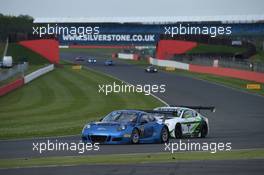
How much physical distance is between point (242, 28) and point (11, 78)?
127 ft

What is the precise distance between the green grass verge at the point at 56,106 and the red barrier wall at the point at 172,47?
150 ft

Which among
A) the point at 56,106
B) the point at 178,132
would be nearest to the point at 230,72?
the point at 56,106

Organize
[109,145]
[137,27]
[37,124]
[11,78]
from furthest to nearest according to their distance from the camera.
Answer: [137,27], [11,78], [37,124], [109,145]

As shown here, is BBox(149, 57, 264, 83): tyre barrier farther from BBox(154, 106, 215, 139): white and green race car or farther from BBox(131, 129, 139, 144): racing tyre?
BBox(131, 129, 139, 144): racing tyre

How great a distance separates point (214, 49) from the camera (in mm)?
106188

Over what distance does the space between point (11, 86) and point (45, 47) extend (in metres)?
55.1

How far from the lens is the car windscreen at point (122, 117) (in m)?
22.9

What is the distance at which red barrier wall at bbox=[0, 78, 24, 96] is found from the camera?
4808cm

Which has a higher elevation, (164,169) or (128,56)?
(164,169)

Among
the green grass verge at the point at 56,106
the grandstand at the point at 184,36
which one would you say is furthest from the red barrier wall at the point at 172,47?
the green grass verge at the point at 56,106

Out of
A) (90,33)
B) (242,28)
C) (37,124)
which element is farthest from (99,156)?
(90,33)

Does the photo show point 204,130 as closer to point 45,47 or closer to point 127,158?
point 127,158

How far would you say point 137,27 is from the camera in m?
104

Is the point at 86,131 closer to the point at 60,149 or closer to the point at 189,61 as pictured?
the point at 60,149
